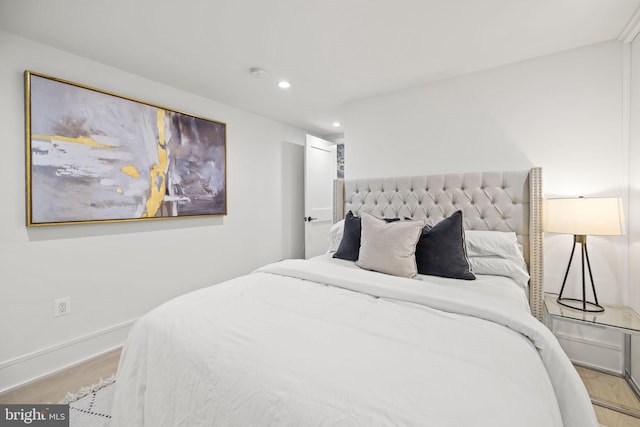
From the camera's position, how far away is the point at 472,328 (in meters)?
1.08

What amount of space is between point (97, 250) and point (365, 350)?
2325 millimetres

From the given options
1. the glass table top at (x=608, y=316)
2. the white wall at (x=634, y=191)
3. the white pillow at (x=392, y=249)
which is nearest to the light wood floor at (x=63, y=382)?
the white pillow at (x=392, y=249)

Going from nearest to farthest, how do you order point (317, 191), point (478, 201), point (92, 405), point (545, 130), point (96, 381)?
point (92, 405)
point (96, 381)
point (545, 130)
point (478, 201)
point (317, 191)

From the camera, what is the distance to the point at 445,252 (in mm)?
1852

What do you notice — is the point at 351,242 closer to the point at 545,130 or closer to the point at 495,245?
the point at 495,245

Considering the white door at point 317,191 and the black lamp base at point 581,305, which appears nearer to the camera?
the black lamp base at point 581,305

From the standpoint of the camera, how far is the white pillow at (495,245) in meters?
1.94

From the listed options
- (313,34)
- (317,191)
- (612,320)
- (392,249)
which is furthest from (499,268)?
(317,191)

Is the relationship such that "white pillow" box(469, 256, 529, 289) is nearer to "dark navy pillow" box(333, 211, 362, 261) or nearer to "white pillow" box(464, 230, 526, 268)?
"white pillow" box(464, 230, 526, 268)

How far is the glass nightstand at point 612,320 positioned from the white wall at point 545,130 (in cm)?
8

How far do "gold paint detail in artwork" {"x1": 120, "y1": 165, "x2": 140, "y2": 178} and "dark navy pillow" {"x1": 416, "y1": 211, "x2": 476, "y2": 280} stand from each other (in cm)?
235

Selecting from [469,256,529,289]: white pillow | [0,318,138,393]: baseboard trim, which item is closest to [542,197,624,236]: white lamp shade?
[469,256,529,289]: white pillow

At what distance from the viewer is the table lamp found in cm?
169

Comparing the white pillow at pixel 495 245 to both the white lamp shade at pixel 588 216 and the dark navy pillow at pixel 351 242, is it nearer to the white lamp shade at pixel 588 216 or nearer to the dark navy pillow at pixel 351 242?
the white lamp shade at pixel 588 216
